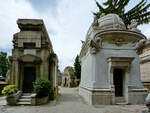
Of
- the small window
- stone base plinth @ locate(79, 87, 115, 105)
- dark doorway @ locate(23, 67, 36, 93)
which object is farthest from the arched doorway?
the small window

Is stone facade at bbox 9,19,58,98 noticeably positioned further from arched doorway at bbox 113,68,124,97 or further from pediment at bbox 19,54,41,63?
arched doorway at bbox 113,68,124,97

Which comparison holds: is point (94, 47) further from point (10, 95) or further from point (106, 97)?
point (10, 95)

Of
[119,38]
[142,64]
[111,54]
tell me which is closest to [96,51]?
[111,54]

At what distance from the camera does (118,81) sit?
887 cm

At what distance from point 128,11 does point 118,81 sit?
18.3 m

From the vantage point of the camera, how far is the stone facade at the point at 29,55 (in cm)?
902

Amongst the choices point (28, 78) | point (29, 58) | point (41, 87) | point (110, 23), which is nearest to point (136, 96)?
point (110, 23)

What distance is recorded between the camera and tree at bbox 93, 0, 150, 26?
20.0 meters

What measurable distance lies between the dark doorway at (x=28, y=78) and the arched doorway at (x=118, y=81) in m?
6.67

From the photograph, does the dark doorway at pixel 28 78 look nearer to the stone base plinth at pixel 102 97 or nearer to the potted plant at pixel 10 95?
the potted plant at pixel 10 95

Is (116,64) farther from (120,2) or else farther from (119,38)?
(120,2)

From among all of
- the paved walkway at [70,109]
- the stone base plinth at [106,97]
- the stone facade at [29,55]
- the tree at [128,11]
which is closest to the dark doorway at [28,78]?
the stone facade at [29,55]

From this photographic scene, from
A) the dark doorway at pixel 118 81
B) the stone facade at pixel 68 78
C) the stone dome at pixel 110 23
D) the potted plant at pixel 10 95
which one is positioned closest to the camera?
the potted plant at pixel 10 95

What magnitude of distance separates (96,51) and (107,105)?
387 centimetres
